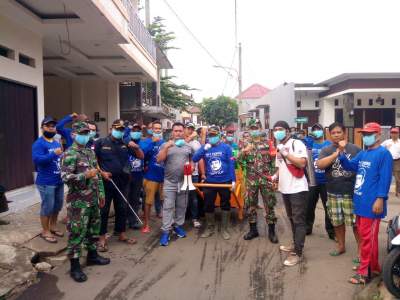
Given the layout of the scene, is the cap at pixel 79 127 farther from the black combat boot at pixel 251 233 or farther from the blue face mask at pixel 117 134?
the black combat boot at pixel 251 233

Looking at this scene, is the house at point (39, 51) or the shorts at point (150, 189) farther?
the house at point (39, 51)

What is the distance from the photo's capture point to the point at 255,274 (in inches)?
191

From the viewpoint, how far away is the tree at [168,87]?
26469mm

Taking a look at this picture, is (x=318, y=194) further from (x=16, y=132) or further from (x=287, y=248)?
(x=16, y=132)

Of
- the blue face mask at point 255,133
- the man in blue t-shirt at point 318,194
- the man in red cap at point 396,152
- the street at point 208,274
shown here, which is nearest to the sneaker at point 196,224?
the street at point 208,274

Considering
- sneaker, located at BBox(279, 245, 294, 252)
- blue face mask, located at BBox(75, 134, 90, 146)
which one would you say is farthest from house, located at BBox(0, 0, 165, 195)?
sneaker, located at BBox(279, 245, 294, 252)

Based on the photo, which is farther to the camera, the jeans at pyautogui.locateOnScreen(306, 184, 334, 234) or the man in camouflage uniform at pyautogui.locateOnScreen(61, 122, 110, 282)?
the jeans at pyautogui.locateOnScreen(306, 184, 334, 234)

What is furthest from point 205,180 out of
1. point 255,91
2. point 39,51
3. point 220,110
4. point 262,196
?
point 255,91

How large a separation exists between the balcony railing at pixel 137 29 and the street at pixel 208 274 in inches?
294

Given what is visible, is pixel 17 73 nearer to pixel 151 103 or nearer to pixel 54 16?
pixel 54 16

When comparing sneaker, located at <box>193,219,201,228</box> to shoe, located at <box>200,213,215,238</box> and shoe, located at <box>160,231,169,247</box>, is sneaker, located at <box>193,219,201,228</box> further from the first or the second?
shoe, located at <box>160,231,169,247</box>

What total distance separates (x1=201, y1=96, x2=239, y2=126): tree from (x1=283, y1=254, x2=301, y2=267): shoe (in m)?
47.6

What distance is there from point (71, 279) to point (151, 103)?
20.0 m

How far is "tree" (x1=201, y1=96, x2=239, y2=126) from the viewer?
5334cm
